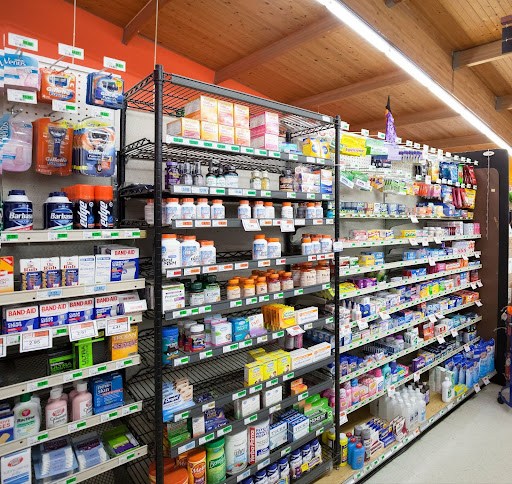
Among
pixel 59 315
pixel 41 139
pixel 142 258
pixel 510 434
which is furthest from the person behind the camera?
pixel 510 434

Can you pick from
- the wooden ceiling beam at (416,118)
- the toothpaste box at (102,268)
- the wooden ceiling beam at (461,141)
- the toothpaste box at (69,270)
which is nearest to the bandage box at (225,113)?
the toothpaste box at (102,268)

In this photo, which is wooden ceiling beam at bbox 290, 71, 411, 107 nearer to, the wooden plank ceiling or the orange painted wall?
the wooden plank ceiling

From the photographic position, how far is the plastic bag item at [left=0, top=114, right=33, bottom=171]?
5.98 ft

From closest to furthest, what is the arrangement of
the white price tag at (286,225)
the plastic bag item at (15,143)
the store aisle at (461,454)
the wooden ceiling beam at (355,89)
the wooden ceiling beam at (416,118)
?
1. the plastic bag item at (15,143)
2. the white price tag at (286,225)
3. the store aisle at (461,454)
4. the wooden ceiling beam at (355,89)
5. the wooden ceiling beam at (416,118)

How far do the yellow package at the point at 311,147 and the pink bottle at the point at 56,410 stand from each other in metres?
2.23

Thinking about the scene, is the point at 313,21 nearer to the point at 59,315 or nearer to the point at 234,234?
the point at 234,234

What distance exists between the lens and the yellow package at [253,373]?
7.88 feet

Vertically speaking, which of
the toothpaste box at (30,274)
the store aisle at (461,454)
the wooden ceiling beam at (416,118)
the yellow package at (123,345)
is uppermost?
the wooden ceiling beam at (416,118)

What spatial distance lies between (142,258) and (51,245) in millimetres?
560

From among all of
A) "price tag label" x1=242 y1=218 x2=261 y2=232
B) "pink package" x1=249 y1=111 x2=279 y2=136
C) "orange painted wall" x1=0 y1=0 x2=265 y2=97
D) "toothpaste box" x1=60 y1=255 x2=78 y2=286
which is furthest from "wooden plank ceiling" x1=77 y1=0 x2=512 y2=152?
"toothpaste box" x1=60 y1=255 x2=78 y2=286

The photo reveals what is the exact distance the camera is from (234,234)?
295 centimetres

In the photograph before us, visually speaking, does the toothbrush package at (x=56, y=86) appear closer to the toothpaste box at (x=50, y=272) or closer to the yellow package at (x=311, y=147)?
the toothpaste box at (x=50, y=272)

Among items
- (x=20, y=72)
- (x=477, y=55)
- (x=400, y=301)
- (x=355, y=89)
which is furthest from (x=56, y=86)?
(x=355, y=89)

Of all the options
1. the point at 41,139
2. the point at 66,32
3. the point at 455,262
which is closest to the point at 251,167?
the point at 41,139
